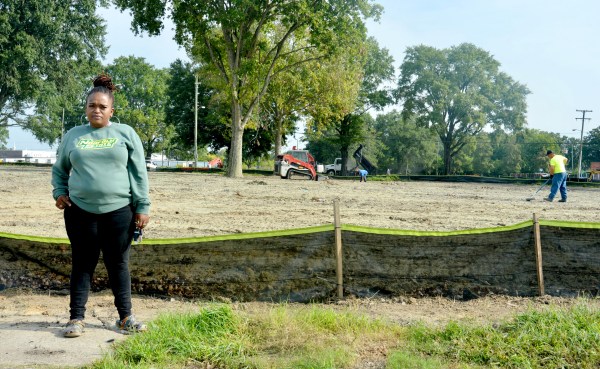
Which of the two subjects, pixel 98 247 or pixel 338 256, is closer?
pixel 98 247

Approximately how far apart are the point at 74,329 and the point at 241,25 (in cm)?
2884

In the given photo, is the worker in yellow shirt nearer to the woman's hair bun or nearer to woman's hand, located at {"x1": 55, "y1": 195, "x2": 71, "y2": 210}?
the woman's hair bun

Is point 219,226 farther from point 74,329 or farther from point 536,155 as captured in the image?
point 536,155

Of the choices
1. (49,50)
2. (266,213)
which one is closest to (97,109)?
(266,213)

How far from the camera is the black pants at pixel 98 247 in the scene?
4531mm

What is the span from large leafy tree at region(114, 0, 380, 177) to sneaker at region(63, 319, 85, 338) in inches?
1030

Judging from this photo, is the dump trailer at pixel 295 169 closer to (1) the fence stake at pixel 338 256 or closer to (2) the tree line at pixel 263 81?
(2) the tree line at pixel 263 81

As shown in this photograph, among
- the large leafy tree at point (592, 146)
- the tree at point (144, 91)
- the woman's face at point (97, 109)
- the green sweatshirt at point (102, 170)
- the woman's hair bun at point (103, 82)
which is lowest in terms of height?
the green sweatshirt at point (102, 170)

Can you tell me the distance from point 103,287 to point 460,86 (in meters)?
64.5

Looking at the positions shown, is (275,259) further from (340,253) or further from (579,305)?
(579,305)

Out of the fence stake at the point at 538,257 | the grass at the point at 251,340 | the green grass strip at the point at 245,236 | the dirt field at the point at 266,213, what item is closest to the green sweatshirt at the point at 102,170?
the grass at the point at 251,340

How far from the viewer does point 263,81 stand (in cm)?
3597

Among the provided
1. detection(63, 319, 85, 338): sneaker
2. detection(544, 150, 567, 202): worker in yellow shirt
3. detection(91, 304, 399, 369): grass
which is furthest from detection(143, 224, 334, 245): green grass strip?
detection(544, 150, 567, 202): worker in yellow shirt

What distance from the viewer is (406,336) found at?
459 centimetres
